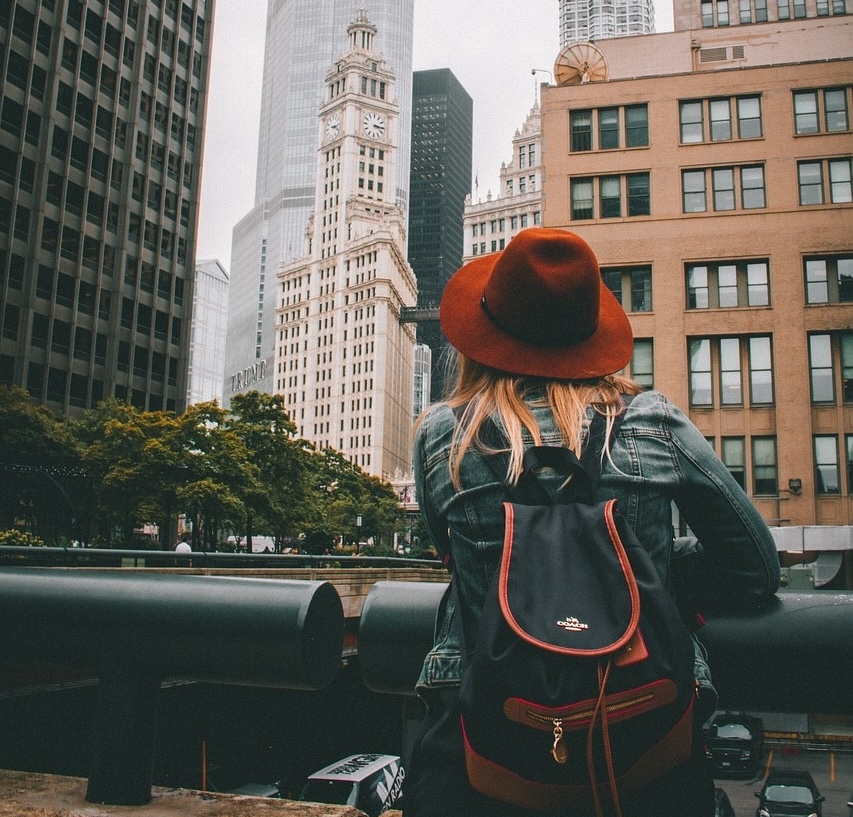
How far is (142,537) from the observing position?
56.2 metres

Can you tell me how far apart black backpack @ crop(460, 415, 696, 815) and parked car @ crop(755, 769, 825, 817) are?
20509 millimetres

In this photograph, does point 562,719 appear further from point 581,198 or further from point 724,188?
point 724,188

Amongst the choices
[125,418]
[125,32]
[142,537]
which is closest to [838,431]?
[125,418]

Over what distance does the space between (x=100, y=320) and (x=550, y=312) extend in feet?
205

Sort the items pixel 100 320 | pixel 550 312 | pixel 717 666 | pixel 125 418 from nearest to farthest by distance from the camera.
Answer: pixel 717 666 < pixel 550 312 < pixel 125 418 < pixel 100 320

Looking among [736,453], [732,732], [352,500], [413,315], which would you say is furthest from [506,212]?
[732,732]

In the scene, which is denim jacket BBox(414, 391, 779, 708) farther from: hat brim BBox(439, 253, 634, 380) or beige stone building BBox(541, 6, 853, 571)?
beige stone building BBox(541, 6, 853, 571)

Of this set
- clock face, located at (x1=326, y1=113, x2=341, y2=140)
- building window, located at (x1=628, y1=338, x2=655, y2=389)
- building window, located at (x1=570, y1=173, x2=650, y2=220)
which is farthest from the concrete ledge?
clock face, located at (x1=326, y1=113, x2=341, y2=140)

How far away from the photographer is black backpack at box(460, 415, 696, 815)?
1.44 meters

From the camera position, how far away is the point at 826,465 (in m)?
35.0

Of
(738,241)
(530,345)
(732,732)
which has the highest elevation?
(738,241)

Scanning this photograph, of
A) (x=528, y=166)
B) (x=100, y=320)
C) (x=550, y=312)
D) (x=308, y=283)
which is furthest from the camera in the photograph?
(x=308, y=283)

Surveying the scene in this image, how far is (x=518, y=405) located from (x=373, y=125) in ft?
571

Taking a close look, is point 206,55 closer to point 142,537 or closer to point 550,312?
point 142,537
